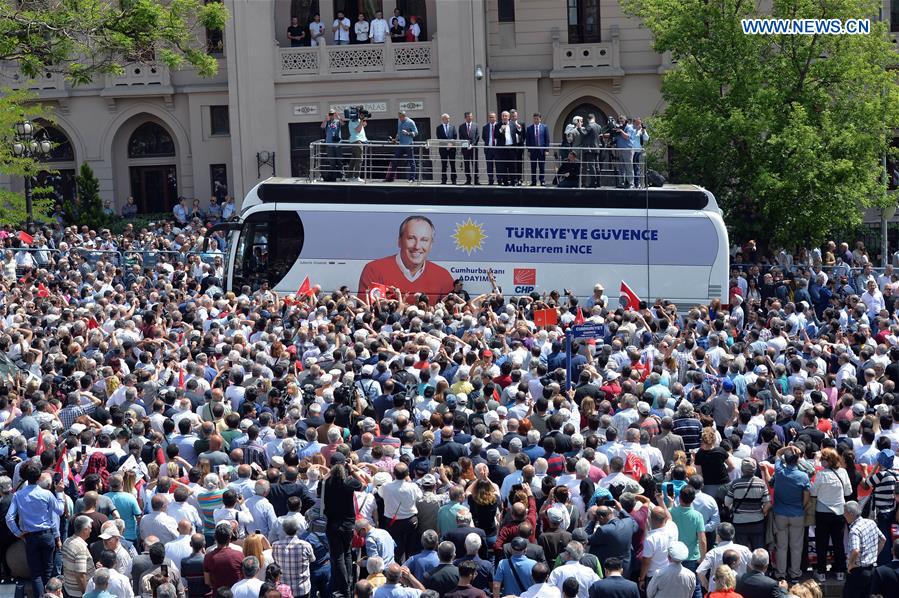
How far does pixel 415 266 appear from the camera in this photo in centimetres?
2525

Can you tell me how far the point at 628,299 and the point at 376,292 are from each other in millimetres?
4629

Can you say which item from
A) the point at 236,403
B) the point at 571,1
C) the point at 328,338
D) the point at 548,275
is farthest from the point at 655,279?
the point at 571,1

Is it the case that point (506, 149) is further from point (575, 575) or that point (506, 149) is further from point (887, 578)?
point (575, 575)

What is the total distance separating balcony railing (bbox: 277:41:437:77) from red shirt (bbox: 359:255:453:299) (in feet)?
45.0

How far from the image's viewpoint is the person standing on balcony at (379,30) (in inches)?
1481

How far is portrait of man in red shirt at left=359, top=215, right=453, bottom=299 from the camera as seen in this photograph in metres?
25.2

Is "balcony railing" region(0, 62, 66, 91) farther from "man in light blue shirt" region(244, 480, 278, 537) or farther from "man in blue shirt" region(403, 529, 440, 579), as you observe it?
"man in blue shirt" region(403, 529, 440, 579)

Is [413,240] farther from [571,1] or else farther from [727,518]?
[571,1]

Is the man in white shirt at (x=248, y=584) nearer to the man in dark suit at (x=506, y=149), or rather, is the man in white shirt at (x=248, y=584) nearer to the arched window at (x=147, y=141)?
the man in dark suit at (x=506, y=149)

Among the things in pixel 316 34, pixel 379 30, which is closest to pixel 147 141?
pixel 316 34

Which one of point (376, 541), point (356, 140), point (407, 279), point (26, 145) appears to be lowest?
point (376, 541)

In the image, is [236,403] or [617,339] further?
[617,339]

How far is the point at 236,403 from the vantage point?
17.1 metres

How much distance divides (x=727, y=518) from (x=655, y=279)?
11.4 metres
